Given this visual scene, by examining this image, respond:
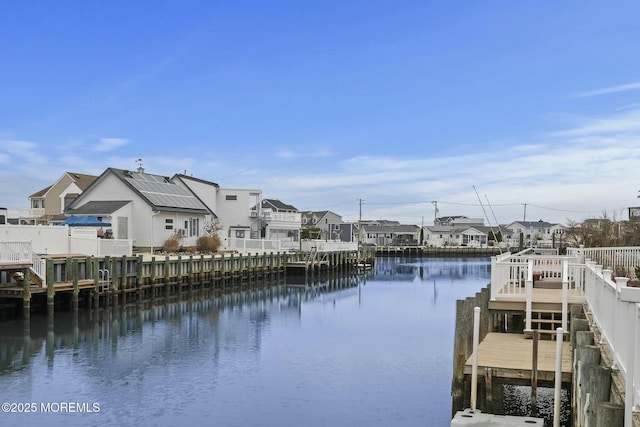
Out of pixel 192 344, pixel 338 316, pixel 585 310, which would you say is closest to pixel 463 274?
pixel 338 316

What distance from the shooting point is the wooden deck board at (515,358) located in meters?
12.6

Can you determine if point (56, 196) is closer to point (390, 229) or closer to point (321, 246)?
point (321, 246)

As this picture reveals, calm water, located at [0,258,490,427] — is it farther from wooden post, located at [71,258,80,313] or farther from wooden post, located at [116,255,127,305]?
wooden post, located at [116,255,127,305]

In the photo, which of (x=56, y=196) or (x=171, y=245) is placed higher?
(x=56, y=196)

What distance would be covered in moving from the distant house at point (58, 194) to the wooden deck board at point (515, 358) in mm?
53065

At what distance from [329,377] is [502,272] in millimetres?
5687

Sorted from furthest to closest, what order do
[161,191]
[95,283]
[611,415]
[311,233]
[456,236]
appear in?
[456,236] → [311,233] → [161,191] → [95,283] → [611,415]

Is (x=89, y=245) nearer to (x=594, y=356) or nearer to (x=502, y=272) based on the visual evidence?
(x=502, y=272)

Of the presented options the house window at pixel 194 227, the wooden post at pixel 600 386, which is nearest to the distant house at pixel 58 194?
the house window at pixel 194 227

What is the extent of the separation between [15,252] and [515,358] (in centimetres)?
2059

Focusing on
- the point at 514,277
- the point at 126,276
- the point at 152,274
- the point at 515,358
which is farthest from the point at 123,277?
the point at 515,358

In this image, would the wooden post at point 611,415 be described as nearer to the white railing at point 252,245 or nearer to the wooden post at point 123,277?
the wooden post at point 123,277

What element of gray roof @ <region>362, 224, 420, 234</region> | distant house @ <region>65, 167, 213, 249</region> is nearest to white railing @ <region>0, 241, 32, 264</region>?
distant house @ <region>65, 167, 213, 249</region>

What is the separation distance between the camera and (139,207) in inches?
1933
